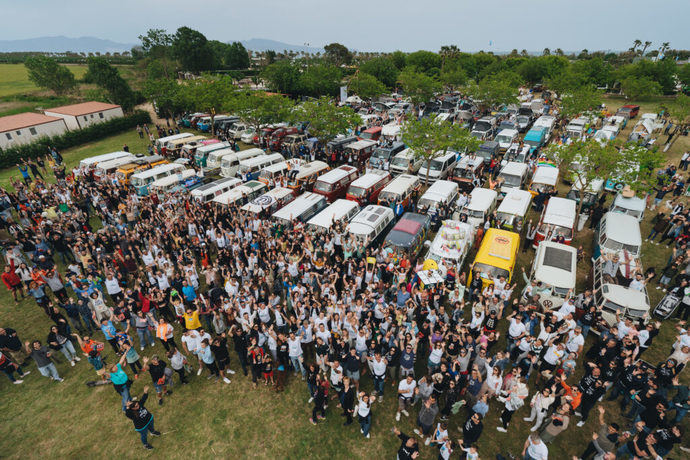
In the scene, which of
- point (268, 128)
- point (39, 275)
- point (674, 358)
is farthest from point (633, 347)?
point (268, 128)

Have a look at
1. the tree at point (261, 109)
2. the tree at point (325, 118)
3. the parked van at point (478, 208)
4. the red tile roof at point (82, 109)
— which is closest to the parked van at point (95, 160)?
the tree at point (261, 109)

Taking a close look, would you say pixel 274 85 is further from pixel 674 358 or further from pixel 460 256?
pixel 674 358

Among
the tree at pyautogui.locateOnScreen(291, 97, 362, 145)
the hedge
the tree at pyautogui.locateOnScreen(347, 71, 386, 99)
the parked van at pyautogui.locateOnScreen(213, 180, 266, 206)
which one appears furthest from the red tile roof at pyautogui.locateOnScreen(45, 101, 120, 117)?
the tree at pyautogui.locateOnScreen(347, 71, 386, 99)

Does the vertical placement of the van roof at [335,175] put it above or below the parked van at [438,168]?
above

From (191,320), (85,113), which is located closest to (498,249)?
(191,320)

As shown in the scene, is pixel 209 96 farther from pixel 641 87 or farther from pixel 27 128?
pixel 641 87

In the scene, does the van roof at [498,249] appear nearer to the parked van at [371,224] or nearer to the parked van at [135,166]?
the parked van at [371,224]
